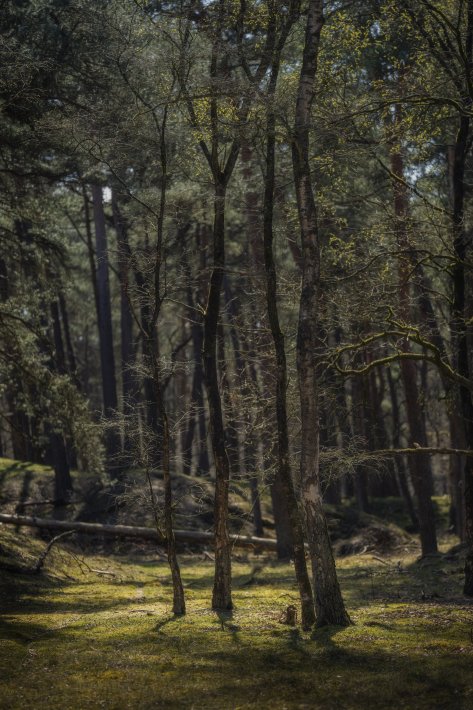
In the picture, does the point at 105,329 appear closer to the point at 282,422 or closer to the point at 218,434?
the point at 218,434

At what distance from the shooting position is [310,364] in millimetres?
10938

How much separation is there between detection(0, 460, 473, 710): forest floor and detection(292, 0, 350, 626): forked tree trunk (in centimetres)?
52

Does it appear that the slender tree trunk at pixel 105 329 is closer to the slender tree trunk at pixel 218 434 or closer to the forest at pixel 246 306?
A: the forest at pixel 246 306

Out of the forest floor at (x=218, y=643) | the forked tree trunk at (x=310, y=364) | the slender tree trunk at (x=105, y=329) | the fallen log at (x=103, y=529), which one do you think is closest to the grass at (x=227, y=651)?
the forest floor at (x=218, y=643)

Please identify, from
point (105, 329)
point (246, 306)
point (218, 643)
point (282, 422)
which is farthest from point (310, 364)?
point (105, 329)

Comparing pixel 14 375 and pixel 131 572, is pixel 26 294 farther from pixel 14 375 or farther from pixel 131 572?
pixel 131 572

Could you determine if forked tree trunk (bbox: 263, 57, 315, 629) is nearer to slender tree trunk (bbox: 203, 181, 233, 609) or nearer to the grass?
the grass

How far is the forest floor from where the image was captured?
770cm

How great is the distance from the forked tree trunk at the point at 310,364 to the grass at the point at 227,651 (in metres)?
0.52

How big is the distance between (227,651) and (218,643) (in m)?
0.48

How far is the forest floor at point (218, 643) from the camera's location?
7.70 metres

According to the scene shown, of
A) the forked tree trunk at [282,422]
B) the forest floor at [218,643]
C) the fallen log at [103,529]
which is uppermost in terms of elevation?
the forked tree trunk at [282,422]

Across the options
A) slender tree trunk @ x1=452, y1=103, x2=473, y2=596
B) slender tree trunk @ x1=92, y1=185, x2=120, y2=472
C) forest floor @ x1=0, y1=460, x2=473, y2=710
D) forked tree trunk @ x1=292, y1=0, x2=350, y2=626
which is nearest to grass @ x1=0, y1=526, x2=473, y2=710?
forest floor @ x1=0, y1=460, x2=473, y2=710

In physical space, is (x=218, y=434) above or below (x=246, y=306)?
below
